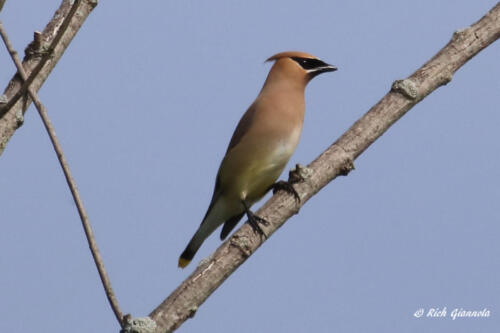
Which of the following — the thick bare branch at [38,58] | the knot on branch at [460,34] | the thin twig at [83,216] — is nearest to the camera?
the thin twig at [83,216]

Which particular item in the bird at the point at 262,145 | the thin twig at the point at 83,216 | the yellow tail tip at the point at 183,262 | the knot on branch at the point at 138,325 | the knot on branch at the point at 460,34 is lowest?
the knot on branch at the point at 138,325

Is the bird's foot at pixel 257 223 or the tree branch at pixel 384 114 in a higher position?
the tree branch at pixel 384 114

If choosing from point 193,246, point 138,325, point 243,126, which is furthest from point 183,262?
point 138,325

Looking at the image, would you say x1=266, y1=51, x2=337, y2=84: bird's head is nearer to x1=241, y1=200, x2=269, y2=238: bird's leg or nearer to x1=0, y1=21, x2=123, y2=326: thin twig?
x1=241, y1=200, x2=269, y2=238: bird's leg

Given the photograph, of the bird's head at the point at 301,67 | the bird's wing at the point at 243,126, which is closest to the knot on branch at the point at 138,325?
the bird's wing at the point at 243,126

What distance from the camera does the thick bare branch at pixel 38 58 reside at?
3141 mm

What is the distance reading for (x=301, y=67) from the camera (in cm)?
491

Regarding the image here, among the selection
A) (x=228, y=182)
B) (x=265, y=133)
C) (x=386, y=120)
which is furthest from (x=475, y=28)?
(x=228, y=182)

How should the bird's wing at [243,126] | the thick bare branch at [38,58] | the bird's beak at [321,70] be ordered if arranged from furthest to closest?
the bird's beak at [321,70] → the bird's wing at [243,126] → the thick bare branch at [38,58]

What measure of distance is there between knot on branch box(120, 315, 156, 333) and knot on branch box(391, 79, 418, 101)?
1.55 m

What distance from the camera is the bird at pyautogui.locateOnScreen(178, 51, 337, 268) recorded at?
452cm

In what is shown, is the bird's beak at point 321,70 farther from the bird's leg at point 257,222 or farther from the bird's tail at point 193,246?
the bird's leg at point 257,222

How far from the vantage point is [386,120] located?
11.2 feet

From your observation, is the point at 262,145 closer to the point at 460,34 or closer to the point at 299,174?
the point at 299,174
